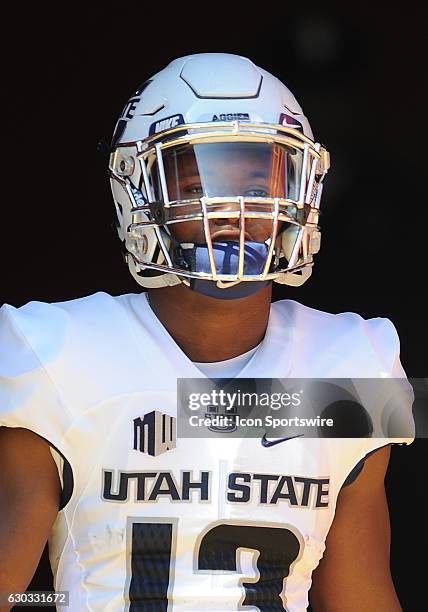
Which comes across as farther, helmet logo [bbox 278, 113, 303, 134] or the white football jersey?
helmet logo [bbox 278, 113, 303, 134]

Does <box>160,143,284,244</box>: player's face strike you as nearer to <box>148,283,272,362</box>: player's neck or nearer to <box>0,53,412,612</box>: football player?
<box>0,53,412,612</box>: football player

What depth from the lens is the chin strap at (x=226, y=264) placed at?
201 centimetres

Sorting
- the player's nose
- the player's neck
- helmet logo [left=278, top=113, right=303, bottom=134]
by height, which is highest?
helmet logo [left=278, top=113, right=303, bottom=134]

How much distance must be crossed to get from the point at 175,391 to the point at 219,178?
35cm

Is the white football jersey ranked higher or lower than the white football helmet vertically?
lower

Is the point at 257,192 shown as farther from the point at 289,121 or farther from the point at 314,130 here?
the point at 314,130

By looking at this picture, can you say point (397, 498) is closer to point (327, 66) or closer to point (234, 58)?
point (327, 66)

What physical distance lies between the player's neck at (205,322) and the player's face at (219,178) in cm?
12

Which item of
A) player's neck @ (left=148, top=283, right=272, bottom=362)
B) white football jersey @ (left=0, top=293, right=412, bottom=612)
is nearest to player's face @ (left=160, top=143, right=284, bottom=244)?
player's neck @ (left=148, top=283, right=272, bottom=362)

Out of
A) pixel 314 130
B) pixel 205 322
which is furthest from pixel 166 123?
pixel 314 130

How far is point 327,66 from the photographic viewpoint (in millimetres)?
3391

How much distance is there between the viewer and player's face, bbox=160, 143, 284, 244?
6.86 feet

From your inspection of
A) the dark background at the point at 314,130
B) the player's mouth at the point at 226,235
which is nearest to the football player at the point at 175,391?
the player's mouth at the point at 226,235

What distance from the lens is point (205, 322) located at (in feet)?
7.13
